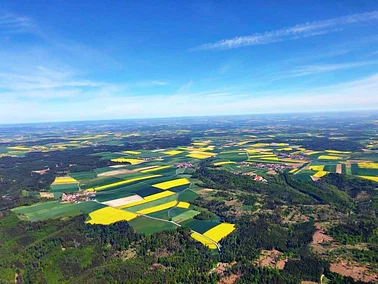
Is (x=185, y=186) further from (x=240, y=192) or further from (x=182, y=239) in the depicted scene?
(x=182, y=239)

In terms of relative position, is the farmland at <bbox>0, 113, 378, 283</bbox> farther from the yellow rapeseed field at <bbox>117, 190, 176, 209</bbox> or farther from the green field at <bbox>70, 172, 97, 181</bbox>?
the green field at <bbox>70, 172, 97, 181</bbox>

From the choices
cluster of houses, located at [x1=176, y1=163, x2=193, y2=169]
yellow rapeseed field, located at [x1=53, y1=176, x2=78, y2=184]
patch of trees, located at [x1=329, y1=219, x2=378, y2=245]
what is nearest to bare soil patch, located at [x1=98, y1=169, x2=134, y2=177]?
yellow rapeseed field, located at [x1=53, y1=176, x2=78, y2=184]

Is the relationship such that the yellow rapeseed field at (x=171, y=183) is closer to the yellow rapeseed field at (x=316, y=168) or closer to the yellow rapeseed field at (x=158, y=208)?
the yellow rapeseed field at (x=158, y=208)

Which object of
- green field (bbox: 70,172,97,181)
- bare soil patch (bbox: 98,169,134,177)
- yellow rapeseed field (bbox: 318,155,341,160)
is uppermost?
bare soil patch (bbox: 98,169,134,177)

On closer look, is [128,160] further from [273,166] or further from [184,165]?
[273,166]

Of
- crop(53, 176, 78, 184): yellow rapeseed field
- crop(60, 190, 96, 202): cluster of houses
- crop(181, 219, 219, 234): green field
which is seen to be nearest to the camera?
crop(181, 219, 219, 234): green field

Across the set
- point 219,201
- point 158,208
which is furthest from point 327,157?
point 158,208

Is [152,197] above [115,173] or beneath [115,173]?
beneath
